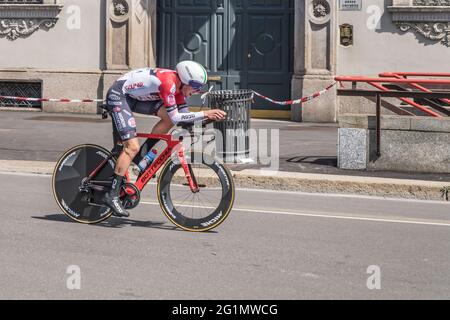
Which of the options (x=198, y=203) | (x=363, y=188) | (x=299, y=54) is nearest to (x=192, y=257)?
(x=198, y=203)

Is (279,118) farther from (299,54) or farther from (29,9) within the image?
(29,9)

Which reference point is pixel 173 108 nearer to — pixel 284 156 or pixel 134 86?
pixel 134 86

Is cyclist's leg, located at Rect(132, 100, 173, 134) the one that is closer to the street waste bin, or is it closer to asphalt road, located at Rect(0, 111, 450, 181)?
asphalt road, located at Rect(0, 111, 450, 181)

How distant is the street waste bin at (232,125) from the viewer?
13.1 metres

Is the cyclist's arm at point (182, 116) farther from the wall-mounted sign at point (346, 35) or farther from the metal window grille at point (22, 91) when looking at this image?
the metal window grille at point (22, 91)

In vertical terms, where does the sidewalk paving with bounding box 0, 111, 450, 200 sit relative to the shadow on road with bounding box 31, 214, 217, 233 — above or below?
above

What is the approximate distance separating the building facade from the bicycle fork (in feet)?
33.2

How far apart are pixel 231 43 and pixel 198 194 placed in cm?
1132

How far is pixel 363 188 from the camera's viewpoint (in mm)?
11695

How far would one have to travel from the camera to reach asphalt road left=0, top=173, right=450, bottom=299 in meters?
6.88

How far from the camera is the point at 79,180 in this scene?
9352mm

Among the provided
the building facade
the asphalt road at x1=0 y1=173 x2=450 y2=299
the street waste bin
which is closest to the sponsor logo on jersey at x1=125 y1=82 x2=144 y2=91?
the asphalt road at x1=0 y1=173 x2=450 y2=299

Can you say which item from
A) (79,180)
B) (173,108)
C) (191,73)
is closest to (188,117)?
(173,108)

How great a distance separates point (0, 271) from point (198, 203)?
86.1 inches
